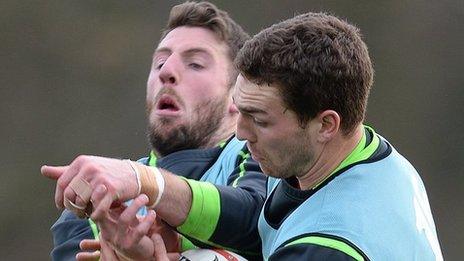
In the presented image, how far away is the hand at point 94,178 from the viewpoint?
9.03 feet

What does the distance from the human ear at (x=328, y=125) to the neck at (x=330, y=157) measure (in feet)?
0.06

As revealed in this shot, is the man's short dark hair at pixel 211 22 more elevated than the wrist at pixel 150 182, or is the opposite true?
the man's short dark hair at pixel 211 22

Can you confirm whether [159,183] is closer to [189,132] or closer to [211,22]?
[189,132]

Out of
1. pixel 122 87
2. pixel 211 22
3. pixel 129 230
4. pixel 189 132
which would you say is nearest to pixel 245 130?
pixel 129 230

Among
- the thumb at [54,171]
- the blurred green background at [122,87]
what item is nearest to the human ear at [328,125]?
the thumb at [54,171]

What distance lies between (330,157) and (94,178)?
524 mm

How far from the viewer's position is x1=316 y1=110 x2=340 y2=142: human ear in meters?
2.82

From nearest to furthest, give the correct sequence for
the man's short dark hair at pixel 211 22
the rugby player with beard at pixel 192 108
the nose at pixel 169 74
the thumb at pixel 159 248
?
the thumb at pixel 159 248, the rugby player with beard at pixel 192 108, the nose at pixel 169 74, the man's short dark hair at pixel 211 22

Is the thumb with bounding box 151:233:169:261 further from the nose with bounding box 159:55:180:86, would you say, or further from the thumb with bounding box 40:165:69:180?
the nose with bounding box 159:55:180:86

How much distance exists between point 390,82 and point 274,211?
5337mm

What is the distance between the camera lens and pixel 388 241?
272cm

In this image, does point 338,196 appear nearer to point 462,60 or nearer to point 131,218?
point 131,218

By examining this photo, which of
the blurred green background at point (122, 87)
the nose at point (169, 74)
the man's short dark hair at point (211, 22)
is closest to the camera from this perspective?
the nose at point (169, 74)

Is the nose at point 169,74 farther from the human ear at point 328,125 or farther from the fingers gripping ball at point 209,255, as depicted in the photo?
the human ear at point 328,125
